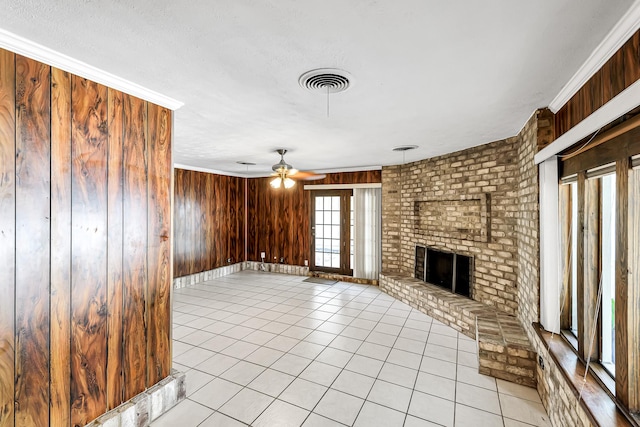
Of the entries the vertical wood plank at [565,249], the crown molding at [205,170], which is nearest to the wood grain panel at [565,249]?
the vertical wood plank at [565,249]

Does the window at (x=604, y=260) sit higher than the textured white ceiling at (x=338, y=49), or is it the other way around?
the textured white ceiling at (x=338, y=49)

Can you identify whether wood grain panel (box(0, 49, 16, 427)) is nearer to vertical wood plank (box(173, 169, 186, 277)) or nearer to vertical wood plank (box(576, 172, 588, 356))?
vertical wood plank (box(576, 172, 588, 356))

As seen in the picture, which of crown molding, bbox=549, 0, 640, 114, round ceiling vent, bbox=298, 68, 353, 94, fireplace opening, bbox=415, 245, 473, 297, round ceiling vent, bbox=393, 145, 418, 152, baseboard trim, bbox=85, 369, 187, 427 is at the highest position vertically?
round ceiling vent, bbox=393, 145, 418, 152

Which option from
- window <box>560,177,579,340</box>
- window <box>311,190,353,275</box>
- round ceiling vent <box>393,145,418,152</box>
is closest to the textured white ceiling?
window <box>560,177,579,340</box>

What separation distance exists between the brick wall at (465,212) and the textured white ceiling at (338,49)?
108 centimetres

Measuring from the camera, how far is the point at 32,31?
1.49 m

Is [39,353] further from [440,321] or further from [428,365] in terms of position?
[440,321]

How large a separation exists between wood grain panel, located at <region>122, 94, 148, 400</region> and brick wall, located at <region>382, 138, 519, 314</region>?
3934mm

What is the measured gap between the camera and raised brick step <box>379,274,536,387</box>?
9.09 feet

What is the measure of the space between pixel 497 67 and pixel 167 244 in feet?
9.08

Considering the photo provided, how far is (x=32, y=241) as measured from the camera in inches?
65.8

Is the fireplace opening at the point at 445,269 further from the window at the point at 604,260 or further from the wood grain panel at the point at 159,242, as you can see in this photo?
the wood grain panel at the point at 159,242

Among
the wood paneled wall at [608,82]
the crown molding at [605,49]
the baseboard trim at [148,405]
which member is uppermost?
the crown molding at [605,49]

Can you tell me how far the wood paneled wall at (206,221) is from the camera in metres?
6.18
